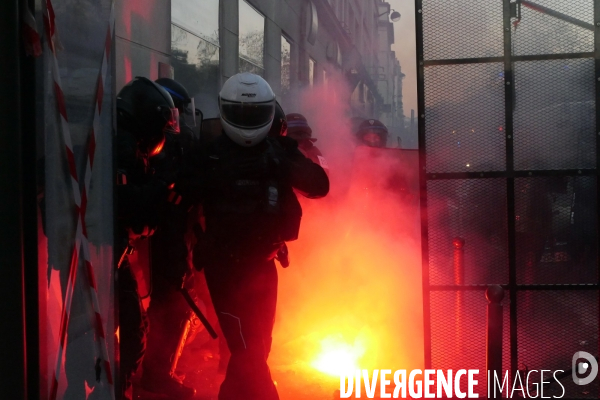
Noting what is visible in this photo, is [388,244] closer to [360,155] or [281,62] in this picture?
[360,155]

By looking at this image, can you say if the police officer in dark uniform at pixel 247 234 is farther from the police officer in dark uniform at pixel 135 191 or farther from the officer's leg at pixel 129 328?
the officer's leg at pixel 129 328

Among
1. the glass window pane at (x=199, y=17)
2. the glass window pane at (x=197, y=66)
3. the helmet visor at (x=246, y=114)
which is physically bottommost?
the helmet visor at (x=246, y=114)

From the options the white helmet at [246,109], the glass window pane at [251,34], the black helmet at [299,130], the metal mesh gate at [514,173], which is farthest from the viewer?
the glass window pane at [251,34]

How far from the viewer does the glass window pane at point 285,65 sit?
13633 mm

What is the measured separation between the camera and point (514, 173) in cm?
389

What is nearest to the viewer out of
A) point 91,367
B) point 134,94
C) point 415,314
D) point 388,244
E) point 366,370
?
point 91,367

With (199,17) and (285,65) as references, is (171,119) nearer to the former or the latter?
(199,17)

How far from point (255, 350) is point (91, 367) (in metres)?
1.01

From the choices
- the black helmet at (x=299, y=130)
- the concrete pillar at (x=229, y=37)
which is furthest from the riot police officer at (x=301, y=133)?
the concrete pillar at (x=229, y=37)

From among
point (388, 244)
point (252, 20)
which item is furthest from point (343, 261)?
point (252, 20)

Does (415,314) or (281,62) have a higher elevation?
(281,62)

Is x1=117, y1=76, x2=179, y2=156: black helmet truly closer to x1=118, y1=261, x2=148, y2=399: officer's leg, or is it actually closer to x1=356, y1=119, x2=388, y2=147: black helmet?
x1=118, y1=261, x2=148, y2=399: officer's leg

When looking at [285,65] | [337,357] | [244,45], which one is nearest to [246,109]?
[337,357]

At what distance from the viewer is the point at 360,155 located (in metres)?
7.77
